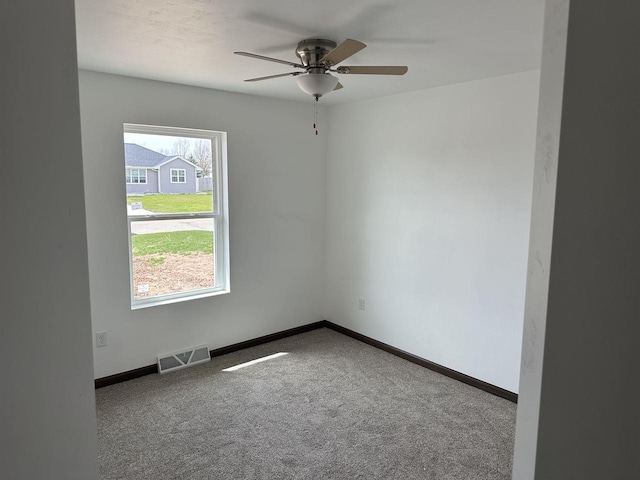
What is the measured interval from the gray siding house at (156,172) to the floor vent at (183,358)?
4.70ft

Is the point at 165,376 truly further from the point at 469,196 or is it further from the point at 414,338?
the point at 469,196

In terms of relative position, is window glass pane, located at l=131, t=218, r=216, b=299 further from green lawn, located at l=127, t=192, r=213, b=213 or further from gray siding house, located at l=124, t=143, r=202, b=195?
gray siding house, located at l=124, t=143, r=202, b=195

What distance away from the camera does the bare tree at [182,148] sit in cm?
370

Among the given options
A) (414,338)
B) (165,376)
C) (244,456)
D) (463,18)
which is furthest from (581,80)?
(165,376)

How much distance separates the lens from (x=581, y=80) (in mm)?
1242

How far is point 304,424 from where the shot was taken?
286 centimetres

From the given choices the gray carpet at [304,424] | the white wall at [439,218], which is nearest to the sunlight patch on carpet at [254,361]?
the gray carpet at [304,424]

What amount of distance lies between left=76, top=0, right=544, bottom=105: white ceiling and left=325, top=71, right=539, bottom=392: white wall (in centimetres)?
43

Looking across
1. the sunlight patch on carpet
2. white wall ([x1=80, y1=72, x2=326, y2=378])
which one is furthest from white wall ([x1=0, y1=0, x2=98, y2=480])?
the sunlight patch on carpet

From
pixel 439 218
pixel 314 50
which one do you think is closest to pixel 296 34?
pixel 314 50

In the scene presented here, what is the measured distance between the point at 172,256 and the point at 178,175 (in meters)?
0.72

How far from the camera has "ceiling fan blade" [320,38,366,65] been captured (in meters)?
1.92

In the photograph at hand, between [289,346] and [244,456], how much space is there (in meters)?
1.77

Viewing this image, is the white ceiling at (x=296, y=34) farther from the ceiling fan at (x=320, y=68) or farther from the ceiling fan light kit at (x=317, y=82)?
the ceiling fan light kit at (x=317, y=82)
